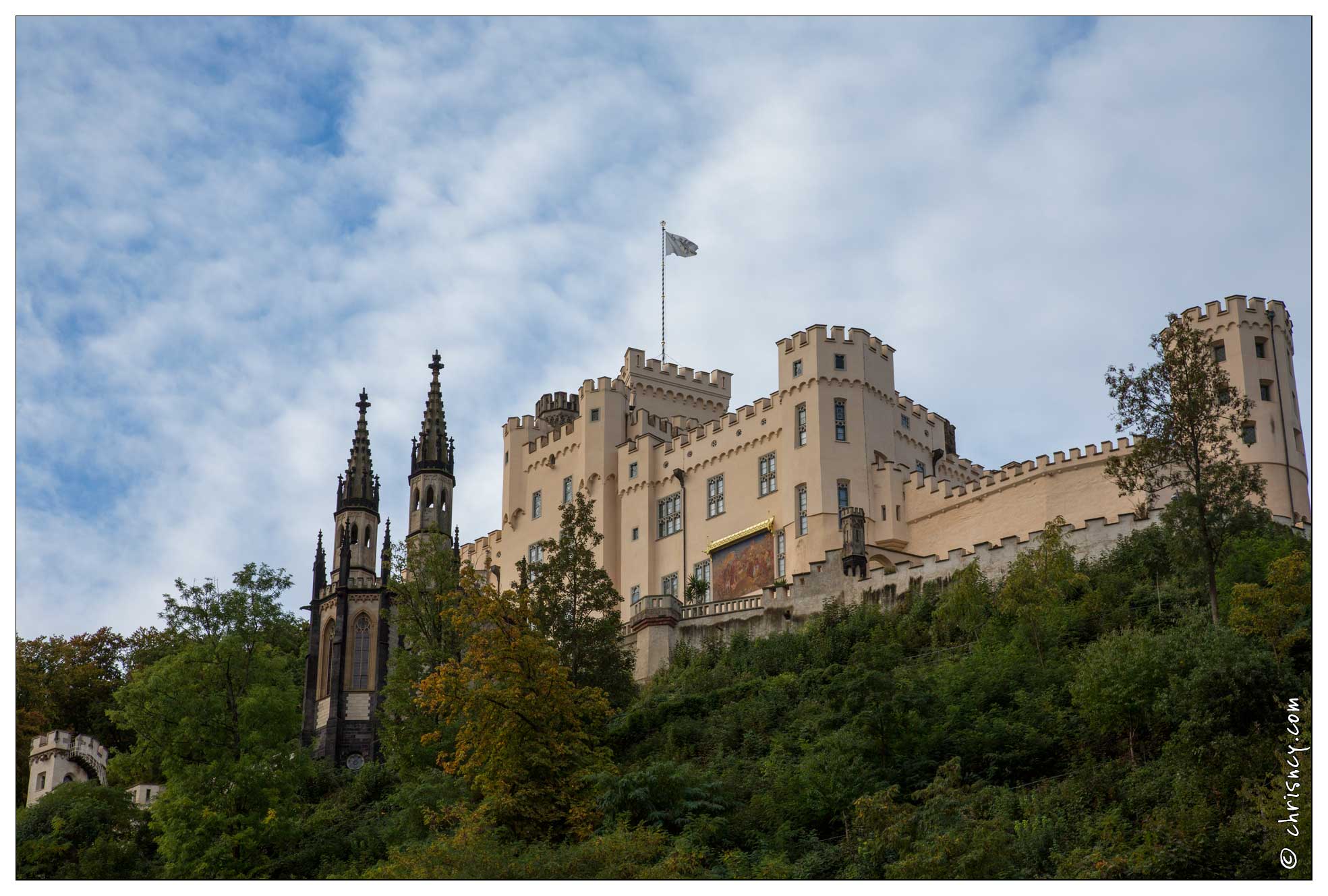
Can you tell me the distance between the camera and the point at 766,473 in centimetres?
7000

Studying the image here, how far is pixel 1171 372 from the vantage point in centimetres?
4559

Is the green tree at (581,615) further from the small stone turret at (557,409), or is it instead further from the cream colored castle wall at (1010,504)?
the small stone turret at (557,409)

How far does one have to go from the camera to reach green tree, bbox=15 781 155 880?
48406mm

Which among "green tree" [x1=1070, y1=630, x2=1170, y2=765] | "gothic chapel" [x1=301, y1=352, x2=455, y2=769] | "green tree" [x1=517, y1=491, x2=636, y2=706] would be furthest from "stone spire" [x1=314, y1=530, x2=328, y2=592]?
"green tree" [x1=1070, y1=630, x2=1170, y2=765]

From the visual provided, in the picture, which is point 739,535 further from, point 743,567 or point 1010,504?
point 1010,504

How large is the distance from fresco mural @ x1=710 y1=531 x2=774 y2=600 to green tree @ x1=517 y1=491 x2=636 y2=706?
43.7 feet

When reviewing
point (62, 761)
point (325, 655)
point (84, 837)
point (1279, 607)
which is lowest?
point (84, 837)

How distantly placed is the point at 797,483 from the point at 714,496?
528 cm

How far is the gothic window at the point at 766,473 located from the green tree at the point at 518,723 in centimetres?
2222

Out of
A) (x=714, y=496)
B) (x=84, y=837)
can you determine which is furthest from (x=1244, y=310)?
(x=84, y=837)

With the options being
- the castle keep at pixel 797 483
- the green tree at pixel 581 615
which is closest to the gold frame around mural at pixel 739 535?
the castle keep at pixel 797 483

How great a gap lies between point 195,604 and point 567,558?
11.3 meters

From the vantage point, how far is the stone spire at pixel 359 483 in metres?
72.9

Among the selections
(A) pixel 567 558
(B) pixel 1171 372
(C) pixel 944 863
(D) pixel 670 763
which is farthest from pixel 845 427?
(C) pixel 944 863
